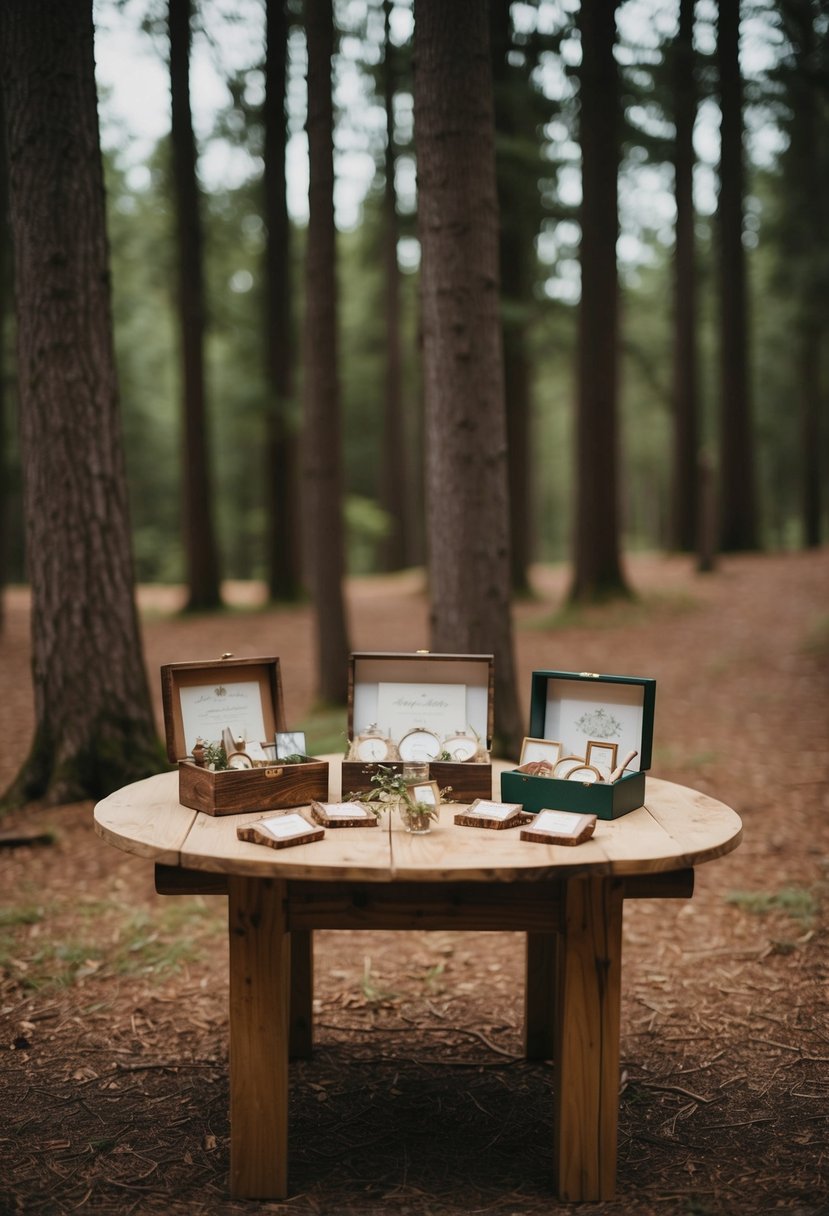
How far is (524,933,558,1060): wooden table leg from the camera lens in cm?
324

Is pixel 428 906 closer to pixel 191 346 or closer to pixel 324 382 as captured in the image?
pixel 324 382

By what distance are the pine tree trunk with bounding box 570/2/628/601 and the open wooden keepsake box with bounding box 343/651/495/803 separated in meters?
9.10

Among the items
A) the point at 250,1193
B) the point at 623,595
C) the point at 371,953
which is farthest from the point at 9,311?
the point at 250,1193

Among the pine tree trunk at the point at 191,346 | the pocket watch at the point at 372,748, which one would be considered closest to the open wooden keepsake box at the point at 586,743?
the pocket watch at the point at 372,748

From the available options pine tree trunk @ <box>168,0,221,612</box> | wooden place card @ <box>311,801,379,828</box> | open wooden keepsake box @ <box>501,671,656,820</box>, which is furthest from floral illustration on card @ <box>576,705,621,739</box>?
pine tree trunk @ <box>168,0,221,612</box>

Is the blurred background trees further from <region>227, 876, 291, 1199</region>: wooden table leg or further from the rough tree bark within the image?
<region>227, 876, 291, 1199</region>: wooden table leg

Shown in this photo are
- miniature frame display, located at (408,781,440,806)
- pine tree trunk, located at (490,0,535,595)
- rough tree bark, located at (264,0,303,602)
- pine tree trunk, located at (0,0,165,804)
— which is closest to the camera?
miniature frame display, located at (408,781,440,806)

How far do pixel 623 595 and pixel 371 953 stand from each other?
27.9 ft

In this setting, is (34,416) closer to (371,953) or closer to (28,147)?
(28,147)

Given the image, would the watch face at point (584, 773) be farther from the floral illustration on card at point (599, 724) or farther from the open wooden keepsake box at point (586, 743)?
the floral illustration on card at point (599, 724)

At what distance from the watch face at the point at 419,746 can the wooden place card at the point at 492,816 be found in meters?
0.33

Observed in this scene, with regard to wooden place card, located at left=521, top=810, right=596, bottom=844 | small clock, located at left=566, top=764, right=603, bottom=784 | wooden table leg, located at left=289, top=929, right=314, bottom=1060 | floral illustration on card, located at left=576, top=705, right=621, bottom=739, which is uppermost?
floral illustration on card, located at left=576, top=705, right=621, bottom=739

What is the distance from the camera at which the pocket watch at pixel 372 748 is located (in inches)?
113

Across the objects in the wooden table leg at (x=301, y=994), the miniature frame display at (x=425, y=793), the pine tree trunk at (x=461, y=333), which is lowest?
the wooden table leg at (x=301, y=994)
